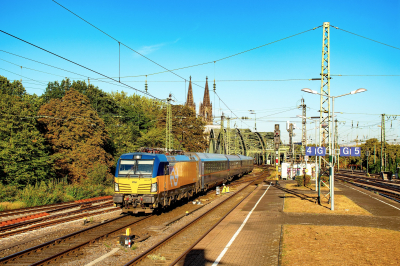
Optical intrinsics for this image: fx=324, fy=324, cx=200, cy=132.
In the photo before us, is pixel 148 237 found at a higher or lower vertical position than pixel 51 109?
lower

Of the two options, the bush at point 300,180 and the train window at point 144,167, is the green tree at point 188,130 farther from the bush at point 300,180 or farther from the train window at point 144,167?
Answer: the train window at point 144,167

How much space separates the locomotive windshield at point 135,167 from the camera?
17375mm

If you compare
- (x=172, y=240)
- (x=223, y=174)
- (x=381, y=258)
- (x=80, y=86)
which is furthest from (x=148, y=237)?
(x=80, y=86)

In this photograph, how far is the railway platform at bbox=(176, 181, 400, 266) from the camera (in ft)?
35.4

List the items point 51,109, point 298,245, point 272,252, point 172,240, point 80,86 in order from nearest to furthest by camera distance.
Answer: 1. point 272,252
2. point 298,245
3. point 172,240
4. point 51,109
5. point 80,86

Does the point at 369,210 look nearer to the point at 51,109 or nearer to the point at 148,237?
the point at 148,237

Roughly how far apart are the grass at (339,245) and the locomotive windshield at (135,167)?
7.58 m

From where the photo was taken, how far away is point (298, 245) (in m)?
12.2

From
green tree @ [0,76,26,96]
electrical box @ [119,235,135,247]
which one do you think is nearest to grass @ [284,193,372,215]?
electrical box @ [119,235,135,247]

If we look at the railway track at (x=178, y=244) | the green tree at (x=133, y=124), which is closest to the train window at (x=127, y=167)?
the railway track at (x=178, y=244)

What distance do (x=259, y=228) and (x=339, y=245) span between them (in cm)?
400

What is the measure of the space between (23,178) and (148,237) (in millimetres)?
20262

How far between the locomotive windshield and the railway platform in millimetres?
4808

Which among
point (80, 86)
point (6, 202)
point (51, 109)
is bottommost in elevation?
point (6, 202)
